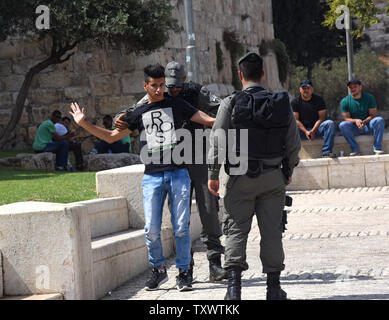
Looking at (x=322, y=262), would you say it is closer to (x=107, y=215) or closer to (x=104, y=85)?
(x=107, y=215)

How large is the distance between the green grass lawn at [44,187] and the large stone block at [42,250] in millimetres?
2528

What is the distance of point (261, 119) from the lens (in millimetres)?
5832

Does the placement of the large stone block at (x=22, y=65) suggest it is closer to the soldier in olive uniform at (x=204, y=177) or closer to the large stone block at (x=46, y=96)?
the large stone block at (x=46, y=96)

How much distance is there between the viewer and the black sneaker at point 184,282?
6.75 meters

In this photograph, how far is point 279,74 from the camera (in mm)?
28094

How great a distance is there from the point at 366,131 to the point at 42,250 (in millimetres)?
9596

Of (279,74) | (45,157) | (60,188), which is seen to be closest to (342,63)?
(279,74)

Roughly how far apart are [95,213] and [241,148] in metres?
2.46

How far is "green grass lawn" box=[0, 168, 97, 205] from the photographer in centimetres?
927

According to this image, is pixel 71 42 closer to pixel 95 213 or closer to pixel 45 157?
pixel 45 157

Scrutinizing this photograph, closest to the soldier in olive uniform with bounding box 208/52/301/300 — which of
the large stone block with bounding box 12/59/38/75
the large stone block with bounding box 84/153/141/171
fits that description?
the large stone block with bounding box 84/153/141/171

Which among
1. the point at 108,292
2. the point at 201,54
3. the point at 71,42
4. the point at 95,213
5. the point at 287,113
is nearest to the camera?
the point at 287,113

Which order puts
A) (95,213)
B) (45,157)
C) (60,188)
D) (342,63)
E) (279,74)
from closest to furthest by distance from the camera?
(95,213)
(60,188)
(45,157)
(279,74)
(342,63)

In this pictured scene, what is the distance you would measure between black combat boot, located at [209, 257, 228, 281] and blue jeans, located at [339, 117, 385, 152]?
7904mm
